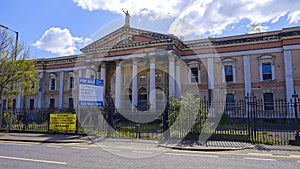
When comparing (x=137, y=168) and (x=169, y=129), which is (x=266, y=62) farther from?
(x=137, y=168)

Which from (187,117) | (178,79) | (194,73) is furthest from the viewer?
(194,73)

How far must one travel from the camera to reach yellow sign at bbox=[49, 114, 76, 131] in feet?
53.3

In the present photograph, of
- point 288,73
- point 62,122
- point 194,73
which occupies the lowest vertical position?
point 62,122

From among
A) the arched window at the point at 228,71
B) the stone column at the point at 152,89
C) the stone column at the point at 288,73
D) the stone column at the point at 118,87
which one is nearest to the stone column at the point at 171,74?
the stone column at the point at 152,89

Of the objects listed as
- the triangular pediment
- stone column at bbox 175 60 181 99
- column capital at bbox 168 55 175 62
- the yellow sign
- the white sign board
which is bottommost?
the yellow sign

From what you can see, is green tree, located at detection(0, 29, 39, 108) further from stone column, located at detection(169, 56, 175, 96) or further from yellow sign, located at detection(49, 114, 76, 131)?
stone column, located at detection(169, 56, 175, 96)

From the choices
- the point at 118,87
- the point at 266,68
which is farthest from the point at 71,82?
the point at 266,68

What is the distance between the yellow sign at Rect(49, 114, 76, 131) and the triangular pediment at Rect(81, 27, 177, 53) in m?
16.1

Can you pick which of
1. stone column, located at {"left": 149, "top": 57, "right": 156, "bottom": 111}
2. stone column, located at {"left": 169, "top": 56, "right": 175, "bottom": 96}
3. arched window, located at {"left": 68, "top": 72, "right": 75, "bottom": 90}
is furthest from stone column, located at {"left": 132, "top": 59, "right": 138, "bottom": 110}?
arched window, located at {"left": 68, "top": 72, "right": 75, "bottom": 90}

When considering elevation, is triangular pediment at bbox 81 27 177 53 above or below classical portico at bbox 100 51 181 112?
above

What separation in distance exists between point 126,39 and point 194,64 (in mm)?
9819

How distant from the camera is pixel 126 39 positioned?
107 feet

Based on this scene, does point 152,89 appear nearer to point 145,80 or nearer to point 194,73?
point 145,80

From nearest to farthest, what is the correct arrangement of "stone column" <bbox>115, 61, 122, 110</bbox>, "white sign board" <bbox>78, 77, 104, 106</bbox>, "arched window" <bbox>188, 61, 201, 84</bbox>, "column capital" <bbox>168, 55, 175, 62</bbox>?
1. "white sign board" <bbox>78, 77, 104, 106</bbox>
2. "column capital" <bbox>168, 55, 175, 62</bbox>
3. "stone column" <bbox>115, 61, 122, 110</bbox>
4. "arched window" <bbox>188, 61, 201, 84</bbox>
